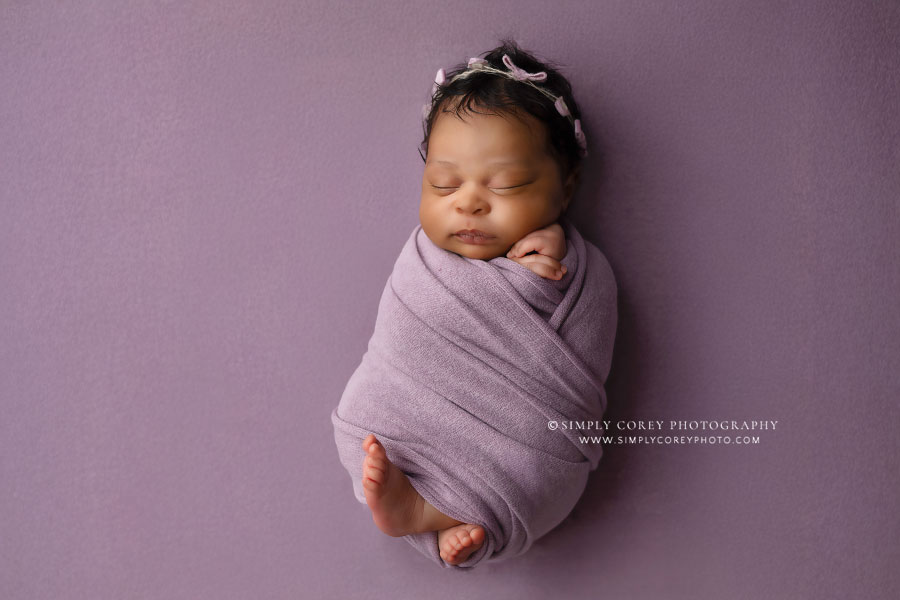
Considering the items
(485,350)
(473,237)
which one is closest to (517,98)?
(473,237)

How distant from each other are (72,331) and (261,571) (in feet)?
2.24

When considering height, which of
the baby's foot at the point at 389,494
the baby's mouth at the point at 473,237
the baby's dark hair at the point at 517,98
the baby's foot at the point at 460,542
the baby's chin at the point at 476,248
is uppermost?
the baby's dark hair at the point at 517,98

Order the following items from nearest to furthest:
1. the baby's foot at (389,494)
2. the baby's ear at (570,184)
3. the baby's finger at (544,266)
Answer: the baby's foot at (389,494) < the baby's finger at (544,266) < the baby's ear at (570,184)

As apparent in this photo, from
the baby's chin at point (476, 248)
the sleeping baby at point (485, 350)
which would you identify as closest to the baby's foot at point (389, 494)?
the sleeping baby at point (485, 350)

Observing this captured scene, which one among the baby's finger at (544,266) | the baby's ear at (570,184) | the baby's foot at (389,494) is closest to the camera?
the baby's foot at (389,494)

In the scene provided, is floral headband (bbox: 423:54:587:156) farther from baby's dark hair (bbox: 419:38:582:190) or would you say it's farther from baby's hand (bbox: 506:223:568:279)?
baby's hand (bbox: 506:223:568:279)

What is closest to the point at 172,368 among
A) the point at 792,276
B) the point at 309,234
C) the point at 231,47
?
the point at 309,234

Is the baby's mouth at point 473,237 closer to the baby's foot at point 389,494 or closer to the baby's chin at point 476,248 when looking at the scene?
the baby's chin at point 476,248

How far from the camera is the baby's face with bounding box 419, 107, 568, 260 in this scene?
3.71ft

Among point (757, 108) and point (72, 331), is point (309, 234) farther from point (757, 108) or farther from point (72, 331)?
point (757, 108)

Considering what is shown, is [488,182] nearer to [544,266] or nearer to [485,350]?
[544,266]

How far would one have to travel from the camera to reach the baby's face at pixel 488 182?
1.13 m

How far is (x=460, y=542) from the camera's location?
110cm

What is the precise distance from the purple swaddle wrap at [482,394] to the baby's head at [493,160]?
70mm
